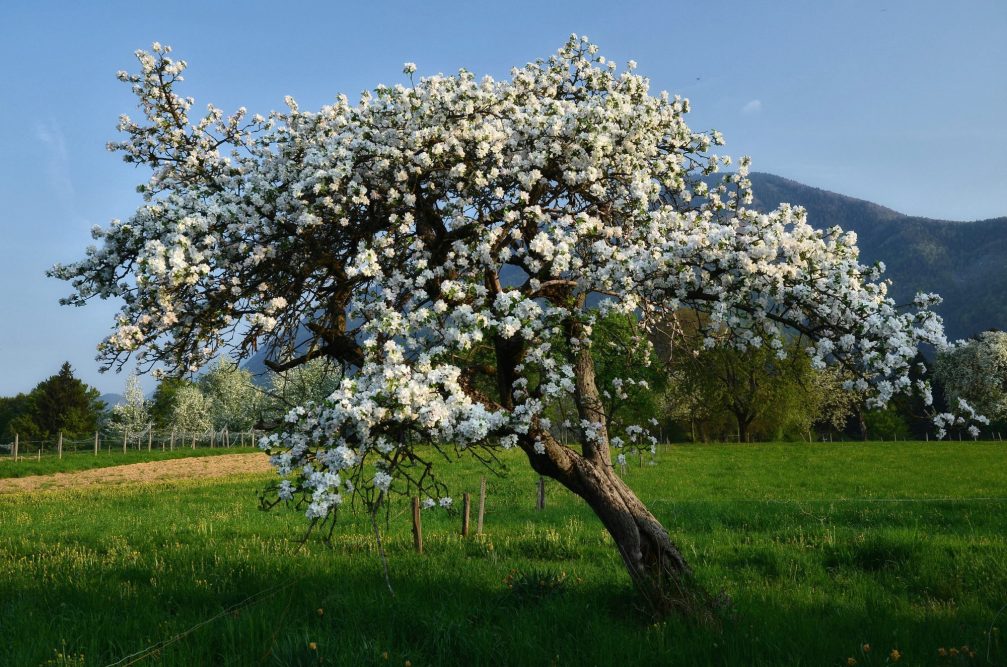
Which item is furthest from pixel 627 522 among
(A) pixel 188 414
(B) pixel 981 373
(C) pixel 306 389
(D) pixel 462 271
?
(A) pixel 188 414

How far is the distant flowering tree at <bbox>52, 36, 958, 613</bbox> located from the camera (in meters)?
7.56

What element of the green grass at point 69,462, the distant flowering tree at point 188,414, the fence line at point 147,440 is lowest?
the fence line at point 147,440

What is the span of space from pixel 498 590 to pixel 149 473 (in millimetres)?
43979

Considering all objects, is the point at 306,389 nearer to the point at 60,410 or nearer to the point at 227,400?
the point at 60,410

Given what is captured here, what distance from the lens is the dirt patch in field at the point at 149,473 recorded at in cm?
3956

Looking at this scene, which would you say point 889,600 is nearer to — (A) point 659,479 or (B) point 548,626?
(B) point 548,626

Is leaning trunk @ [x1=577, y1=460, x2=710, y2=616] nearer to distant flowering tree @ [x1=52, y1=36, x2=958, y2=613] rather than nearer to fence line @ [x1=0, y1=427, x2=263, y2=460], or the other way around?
distant flowering tree @ [x1=52, y1=36, x2=958, y2=613]

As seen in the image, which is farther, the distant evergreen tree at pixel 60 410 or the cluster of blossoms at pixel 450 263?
the distant evergreen tree at pixel 60 410

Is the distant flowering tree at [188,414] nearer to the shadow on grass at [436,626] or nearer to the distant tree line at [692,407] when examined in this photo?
the distant tree line at [692,407]

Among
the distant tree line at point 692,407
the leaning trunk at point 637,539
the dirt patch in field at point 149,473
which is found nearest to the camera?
the leaning trunk at point 637,539

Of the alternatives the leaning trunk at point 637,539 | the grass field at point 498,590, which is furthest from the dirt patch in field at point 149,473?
the leaning trunk at point 637,539

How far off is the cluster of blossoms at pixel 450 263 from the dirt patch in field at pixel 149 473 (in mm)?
35993

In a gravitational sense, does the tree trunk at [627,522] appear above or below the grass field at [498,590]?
above

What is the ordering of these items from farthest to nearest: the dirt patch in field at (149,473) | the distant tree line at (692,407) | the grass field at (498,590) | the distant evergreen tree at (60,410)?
the distant evergreen tree at (60,410) < the distant tree line at (692,407) < the dirt patch in field at (149,473) < the grass field at (498,590)
